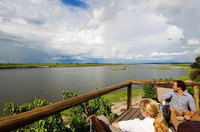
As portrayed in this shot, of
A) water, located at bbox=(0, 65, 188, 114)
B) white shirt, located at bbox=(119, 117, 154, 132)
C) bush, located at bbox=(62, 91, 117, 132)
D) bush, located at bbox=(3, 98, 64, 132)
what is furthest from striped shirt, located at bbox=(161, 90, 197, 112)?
water, located at bbox=(0, 65, 188, 114)

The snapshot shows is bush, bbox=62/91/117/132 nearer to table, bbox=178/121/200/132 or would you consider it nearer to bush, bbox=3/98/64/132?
bush, bbox=3/98/64/132

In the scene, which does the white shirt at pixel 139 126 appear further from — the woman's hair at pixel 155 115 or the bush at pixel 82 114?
the bush at pixel 82 114

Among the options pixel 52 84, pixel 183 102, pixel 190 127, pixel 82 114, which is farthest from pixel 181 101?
pixel 52 84

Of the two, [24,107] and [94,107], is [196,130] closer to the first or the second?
[94,107]

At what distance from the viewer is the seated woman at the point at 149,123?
4.91 ft

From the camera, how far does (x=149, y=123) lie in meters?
1.58

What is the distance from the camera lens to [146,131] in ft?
5.14

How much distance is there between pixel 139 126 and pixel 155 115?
0.25 metres

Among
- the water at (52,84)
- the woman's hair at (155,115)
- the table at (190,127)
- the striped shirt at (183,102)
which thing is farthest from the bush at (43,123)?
the water at (52,84)

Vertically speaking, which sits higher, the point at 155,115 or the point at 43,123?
the point at 155,115

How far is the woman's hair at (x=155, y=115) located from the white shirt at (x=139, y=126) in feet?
0.20

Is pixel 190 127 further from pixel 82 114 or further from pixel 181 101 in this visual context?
pixel 82 114

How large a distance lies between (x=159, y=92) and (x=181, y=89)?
1214 mm

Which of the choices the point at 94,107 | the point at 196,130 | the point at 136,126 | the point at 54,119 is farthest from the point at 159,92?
the point at 54,119
